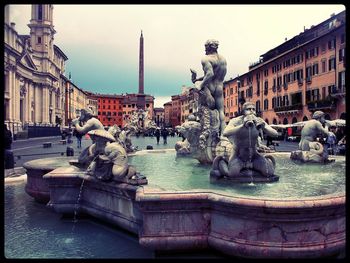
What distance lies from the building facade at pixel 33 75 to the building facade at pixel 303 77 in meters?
32.4

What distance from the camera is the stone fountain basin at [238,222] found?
12.7 ft

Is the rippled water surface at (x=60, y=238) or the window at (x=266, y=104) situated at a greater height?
the window at (x=266, y=104)

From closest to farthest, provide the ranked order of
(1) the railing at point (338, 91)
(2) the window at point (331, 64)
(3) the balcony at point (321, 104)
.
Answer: (1) the railing at point (338, 91) < (3) the balcony at point (321, 104) < (2) the window at point (331, 64)

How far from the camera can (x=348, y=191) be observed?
3777 millimetres

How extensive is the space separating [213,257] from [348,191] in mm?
1820

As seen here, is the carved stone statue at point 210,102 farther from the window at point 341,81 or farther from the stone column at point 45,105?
the stone column at point 45,105

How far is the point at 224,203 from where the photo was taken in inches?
160

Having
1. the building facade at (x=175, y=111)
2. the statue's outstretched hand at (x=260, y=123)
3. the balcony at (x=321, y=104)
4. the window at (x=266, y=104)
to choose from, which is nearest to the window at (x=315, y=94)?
the balcony at (x=321, y=104)

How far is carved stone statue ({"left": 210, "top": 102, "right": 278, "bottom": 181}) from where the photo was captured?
5.48 m

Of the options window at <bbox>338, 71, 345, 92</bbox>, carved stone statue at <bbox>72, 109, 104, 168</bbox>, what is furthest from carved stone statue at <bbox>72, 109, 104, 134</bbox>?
window at <bbox>338, 71, 345, 92</bbox>

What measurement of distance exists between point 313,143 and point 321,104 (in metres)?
29.6

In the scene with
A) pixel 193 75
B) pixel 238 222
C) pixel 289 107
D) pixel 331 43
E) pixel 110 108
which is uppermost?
pixel 110 108

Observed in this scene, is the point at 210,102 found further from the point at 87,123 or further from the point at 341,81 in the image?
the point at 341,81

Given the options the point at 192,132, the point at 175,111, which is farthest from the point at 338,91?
the point at 175,111
